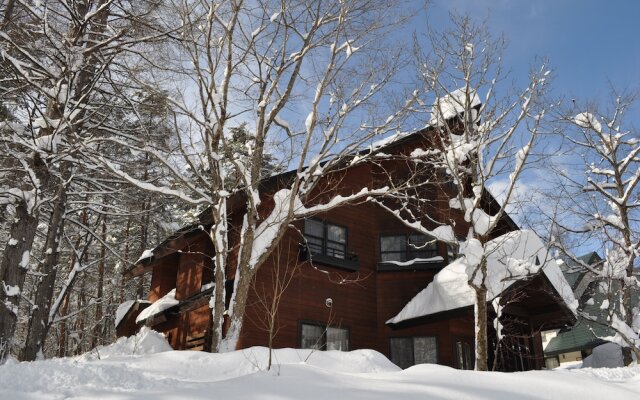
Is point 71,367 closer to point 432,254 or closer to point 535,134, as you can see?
point 535,134

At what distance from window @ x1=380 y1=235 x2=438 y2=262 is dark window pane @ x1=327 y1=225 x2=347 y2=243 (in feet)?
4.79

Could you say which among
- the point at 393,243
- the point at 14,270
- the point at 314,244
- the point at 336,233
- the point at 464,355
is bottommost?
the point at 464,355

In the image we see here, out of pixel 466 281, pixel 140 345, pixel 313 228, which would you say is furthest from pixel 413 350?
pixel 140 345

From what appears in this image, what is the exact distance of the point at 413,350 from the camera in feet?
46.9

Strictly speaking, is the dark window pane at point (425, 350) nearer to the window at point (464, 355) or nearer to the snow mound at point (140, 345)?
the window at point (464, 355)

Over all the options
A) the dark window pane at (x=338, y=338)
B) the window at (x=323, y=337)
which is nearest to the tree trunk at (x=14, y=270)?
the window at (x=323, y=337)

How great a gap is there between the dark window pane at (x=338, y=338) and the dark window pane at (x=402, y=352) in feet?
4.92

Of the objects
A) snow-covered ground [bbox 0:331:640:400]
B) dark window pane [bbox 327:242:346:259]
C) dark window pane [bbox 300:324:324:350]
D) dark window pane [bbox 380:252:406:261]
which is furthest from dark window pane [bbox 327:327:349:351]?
snow-covered ground [bbox 0:331:640:400]

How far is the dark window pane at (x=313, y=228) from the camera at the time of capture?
1472 cm

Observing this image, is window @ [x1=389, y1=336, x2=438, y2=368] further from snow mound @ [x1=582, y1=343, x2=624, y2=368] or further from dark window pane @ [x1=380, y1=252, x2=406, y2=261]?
snow mound @ [x1=582, y1=343, x2=624, y2=368]

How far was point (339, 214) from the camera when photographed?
15602 millimetres

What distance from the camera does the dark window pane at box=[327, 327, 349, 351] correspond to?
14.0 meters

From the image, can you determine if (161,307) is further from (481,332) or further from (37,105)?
(481,332)

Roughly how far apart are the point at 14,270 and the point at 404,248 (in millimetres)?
11040
